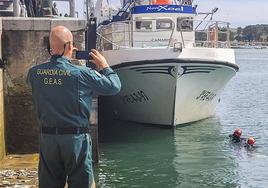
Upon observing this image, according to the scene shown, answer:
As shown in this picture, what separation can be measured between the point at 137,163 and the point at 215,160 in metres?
1.71

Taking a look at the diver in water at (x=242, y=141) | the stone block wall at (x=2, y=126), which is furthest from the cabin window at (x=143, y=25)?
the stone block wall at (x=2, y=126)

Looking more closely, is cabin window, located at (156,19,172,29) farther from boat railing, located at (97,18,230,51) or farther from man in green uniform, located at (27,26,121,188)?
man in green uniform, located at (27,26,121,188)

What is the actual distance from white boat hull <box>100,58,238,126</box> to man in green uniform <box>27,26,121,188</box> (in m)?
9.79

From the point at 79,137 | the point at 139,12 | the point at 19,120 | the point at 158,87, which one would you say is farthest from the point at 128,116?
the point at 79,137

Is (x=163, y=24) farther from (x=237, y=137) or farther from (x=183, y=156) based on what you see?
(x=183, y=156)

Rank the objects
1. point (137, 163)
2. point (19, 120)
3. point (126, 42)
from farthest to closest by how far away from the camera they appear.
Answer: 1. point (126, 42)
2. point (137, 163)
3. point (19, 120)

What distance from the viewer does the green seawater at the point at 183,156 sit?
9.46 metres

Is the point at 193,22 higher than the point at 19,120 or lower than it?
higher

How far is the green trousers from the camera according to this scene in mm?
3928

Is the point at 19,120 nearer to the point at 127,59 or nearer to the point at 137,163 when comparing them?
the point at 137,163

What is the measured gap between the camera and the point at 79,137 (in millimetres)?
3943

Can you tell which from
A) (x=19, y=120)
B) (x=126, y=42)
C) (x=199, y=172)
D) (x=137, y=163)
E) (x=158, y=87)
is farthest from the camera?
(x=126, y=42)

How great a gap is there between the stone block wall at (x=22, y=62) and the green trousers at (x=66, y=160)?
203 inches

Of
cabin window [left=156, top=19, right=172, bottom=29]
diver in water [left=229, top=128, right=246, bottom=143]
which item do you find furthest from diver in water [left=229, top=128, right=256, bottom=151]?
cabin window [left=156, top=19, right=172, bottom=29]
